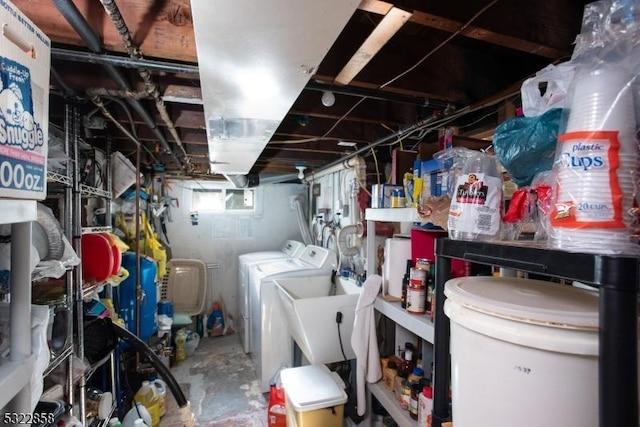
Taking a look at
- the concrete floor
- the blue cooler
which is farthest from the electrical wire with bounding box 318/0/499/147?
the concrete floor

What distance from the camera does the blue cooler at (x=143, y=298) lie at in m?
2.73

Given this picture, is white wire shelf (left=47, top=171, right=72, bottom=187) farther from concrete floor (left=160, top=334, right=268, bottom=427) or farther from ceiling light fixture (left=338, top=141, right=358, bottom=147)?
concrete floor (left=160, top=334, right=268, bottom=427)

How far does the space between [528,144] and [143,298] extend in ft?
10.3

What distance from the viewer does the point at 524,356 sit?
506 mm

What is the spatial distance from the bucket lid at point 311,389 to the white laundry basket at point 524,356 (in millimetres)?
1262

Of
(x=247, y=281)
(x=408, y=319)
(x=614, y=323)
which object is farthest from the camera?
(x=247, y=281)

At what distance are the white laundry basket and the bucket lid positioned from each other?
1262 millimetres

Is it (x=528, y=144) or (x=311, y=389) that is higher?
(x=528, y=144)

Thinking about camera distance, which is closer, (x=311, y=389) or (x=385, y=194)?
(x=385, y=194)

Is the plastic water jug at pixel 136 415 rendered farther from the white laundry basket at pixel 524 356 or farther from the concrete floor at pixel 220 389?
the white laundry basket at pixel 524 356

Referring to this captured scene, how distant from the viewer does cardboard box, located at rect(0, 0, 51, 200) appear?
0.63 metres

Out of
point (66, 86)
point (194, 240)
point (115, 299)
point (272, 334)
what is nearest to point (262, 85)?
point (66, 86)

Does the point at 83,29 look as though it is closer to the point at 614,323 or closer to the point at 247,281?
the point at 614,323

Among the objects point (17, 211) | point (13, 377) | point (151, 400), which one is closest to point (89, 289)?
point (151, 400)
